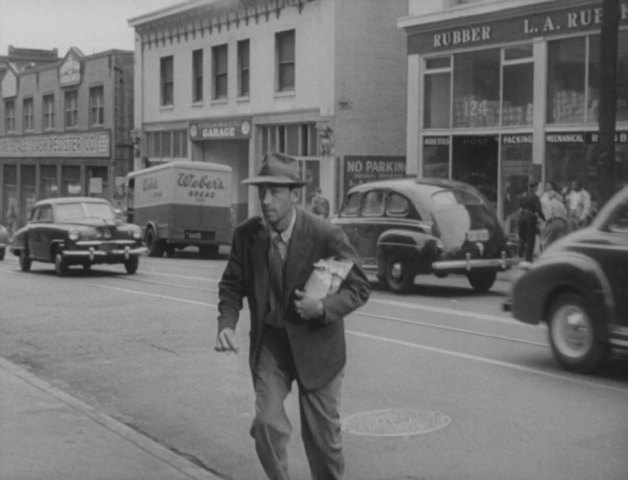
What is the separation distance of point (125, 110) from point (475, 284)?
32.3 metres

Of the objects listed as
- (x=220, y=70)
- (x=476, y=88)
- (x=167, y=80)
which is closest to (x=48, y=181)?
(x=167, y=80)

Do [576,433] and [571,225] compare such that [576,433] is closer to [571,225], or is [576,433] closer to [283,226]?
[283,226]

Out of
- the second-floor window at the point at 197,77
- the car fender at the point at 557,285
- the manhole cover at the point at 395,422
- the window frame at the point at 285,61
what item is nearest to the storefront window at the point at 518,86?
the window frame at the point at 285,61

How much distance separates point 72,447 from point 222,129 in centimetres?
3249

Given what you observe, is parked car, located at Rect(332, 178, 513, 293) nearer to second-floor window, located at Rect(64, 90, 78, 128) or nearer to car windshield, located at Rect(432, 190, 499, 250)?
car windshield, located at Rect(432, 190, 499, 250)

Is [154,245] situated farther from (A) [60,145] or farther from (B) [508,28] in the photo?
(A) [60,145]

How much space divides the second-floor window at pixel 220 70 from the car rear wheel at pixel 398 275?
2211 centimetres

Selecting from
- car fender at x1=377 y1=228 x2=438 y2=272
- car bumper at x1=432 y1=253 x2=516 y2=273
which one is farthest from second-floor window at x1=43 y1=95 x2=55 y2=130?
car bumper at x1=432 y1=253 x2=516 y2=273

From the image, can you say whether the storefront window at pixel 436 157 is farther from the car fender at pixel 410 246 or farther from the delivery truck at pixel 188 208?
the car fender at pixel 410 246

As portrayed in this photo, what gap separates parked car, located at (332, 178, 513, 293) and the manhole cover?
8995mm

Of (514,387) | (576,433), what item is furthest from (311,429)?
(514,387)

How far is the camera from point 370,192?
19.2 meters

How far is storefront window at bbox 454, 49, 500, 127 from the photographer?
27094 millimetres

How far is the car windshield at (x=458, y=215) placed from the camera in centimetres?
1769
